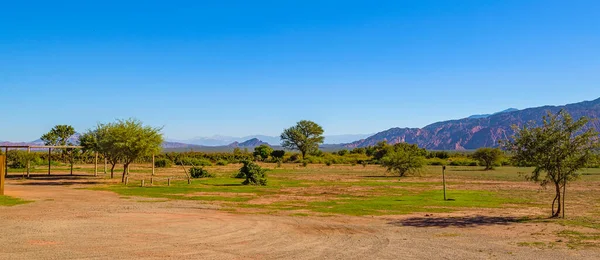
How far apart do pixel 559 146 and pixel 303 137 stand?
126m

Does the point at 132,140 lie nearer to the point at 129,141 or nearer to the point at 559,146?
the point at 129,141

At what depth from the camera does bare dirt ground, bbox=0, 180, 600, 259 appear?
535 inches

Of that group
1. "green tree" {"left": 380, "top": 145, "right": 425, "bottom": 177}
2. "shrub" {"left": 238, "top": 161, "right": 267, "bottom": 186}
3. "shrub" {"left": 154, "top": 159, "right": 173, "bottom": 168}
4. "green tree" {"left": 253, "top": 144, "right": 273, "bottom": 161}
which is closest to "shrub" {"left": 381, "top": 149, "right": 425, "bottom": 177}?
"green tree" {"left": 380, "top": 145, "right": 425, "bottom": 177}

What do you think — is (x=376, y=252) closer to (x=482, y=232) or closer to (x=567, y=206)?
(x=482, y=232)

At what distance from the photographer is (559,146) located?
20266 millimetres

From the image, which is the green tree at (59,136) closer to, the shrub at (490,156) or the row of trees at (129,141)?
the row of trees at (129,141)

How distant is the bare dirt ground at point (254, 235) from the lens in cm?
1360

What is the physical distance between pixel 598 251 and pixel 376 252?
6723mm

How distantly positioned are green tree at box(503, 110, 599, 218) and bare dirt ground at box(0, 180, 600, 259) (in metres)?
2.89

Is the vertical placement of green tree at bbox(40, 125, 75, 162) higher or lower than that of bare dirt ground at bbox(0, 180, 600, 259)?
higher

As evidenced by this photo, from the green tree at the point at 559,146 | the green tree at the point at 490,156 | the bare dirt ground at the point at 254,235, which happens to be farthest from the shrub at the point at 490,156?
the green tree at the point at 559,146

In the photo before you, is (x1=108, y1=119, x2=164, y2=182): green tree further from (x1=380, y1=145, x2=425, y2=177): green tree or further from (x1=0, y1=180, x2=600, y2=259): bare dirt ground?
(x1=380, y1=145, x2=425, y2=177): green tree

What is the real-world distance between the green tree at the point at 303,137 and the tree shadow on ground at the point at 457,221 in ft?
400

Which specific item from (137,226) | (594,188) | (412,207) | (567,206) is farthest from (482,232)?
(594,188)
